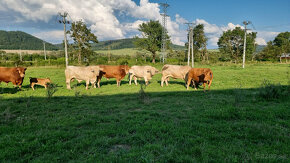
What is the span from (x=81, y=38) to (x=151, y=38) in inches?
914

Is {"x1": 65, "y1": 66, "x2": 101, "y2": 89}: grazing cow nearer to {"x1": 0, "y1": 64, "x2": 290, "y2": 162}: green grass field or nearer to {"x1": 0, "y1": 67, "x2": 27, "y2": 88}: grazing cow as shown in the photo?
{"x1": 0, "y1": 67, "x2": 27, "y2": 88}: grazing cow

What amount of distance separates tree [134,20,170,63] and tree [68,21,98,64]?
1697cm

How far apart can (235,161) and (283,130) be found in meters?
2.59

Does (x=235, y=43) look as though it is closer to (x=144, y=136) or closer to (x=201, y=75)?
(x=201, y=75)

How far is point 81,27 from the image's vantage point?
128ft

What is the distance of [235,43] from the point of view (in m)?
60.8

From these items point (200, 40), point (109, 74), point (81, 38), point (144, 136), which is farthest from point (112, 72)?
point (200, 40)

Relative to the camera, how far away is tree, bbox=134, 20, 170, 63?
52.0 meters

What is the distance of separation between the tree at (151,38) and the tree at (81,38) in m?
17.0

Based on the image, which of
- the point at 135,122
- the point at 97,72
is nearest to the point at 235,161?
the point at 135,122

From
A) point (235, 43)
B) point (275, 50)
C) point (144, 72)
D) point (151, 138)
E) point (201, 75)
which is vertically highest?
point (235, 43)

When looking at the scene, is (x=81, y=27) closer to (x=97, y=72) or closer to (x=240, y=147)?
(x=97, y=72)

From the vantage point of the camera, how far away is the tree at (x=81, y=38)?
38875 millimetres

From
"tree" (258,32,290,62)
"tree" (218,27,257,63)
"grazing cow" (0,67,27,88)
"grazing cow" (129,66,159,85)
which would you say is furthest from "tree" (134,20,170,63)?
"tree" (258,32,290,62)
